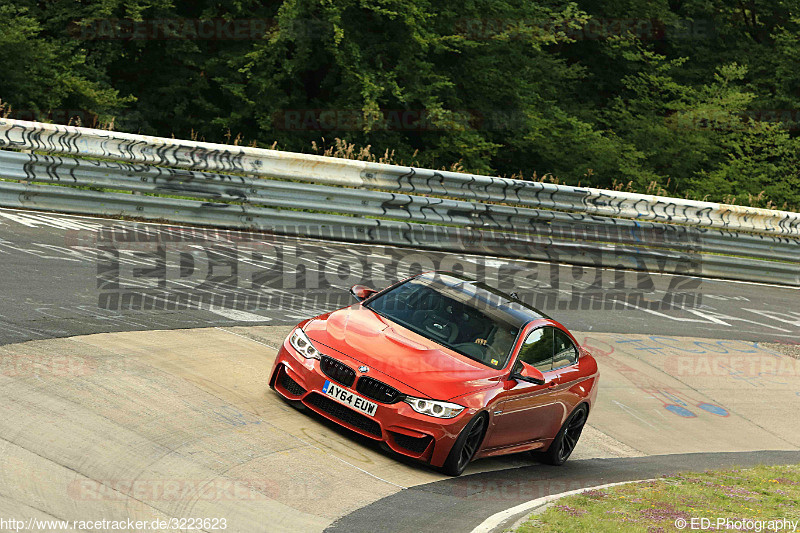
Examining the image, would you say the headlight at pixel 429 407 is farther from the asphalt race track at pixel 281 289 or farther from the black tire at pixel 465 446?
the asphalt race track at pixel 281 289

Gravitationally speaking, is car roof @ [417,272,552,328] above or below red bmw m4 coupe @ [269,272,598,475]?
above

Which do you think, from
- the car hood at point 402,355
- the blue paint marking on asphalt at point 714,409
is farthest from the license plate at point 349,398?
the blue paint marking on asphalt at point 714,409

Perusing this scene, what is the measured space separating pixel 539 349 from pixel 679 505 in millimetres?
2207

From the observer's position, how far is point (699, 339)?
15.4 metres

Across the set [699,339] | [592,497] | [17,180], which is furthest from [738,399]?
[17,180]

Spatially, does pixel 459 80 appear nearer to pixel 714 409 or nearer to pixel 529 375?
pixel 714 409

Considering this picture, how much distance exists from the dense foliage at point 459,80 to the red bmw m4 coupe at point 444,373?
1451 cm

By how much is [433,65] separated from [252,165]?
12.0 m

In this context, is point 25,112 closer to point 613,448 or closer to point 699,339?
point 699,339

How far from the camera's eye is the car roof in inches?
372

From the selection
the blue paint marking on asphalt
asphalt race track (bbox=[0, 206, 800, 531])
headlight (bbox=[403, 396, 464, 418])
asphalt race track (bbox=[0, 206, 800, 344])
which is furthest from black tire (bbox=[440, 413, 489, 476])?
the blue paint marking on asphalt

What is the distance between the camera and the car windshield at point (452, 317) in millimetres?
8984

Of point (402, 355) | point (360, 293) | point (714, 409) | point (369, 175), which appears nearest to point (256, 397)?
point (402, 355)

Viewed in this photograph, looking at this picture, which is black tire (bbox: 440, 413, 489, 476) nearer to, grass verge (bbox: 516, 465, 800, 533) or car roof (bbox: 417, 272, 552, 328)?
grass verge (bbox: 516, 465, 800, 533)
